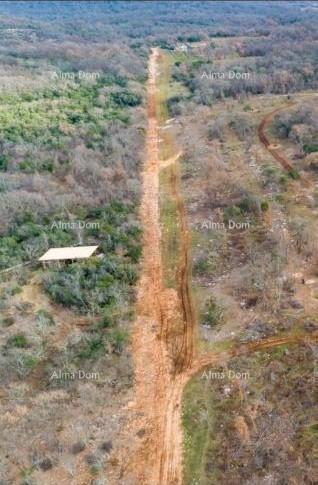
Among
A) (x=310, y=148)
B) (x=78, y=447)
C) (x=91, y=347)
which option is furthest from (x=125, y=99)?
(x=78, y=447)

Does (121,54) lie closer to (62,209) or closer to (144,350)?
(62,209)

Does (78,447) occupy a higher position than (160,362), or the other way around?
(160,362)

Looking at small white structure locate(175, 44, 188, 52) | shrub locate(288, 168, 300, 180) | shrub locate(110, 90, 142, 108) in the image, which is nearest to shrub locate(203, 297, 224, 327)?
shrub locate(288, 168, 300, 180)

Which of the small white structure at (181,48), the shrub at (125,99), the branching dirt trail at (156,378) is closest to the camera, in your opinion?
the branching dirt trail at (156,378)

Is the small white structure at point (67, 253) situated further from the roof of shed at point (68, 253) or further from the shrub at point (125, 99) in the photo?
the shrub at point (125, 99)

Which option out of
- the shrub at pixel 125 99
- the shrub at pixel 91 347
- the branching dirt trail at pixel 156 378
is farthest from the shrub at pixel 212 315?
the shrub at pixel 125 99

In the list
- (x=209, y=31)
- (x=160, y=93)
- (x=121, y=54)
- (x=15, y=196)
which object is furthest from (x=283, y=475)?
(x=209, y=31)

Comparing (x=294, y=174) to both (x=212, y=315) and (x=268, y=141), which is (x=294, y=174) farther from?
(x=212, y=315)

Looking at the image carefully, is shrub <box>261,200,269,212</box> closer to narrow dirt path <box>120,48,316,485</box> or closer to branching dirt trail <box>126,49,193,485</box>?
narrow dirt path <box>120,48,316,485</box>
